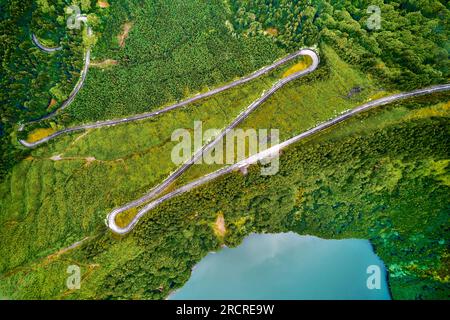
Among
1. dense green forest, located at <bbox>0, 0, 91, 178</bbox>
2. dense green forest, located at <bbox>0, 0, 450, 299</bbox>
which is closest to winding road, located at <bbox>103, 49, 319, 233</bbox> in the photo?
dense green forest, located at <bbox>0, 0, 450, 299</bbox>

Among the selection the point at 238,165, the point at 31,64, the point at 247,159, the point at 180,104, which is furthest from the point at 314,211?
the point at 31,64

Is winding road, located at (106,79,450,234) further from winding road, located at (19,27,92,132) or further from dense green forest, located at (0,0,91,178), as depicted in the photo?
dense green forest, located at (0,0,91,178)

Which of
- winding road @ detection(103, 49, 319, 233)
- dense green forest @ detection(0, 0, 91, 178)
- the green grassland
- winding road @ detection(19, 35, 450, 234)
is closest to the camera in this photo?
the green grassland

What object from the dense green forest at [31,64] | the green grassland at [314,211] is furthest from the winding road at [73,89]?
the green grassland at [314,211]

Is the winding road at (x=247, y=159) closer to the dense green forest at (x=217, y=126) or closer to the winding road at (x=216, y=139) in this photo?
the winding road at (x=216, y=139)

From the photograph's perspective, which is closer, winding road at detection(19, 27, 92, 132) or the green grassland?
the green grassland

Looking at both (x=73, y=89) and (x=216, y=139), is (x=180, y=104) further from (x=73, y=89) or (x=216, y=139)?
(x=73, y=89)

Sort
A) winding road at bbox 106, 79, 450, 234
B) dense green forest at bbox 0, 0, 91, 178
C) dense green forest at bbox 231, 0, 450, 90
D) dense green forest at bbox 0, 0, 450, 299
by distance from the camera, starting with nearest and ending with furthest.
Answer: dense green forest at bbox 231, 0, 450, 90 < dense green forest at bbox 0, 0, 450, 299 < winding road at bbox 106, 79, 450, 234 < dense green forest at bbox 0, 0, 91, 178

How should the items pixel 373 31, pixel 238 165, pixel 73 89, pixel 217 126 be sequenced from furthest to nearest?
pixel 73 89 < pixel 217 126 < pixel 373 31 < pixel 238 165

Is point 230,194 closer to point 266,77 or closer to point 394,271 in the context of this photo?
point 266,77
